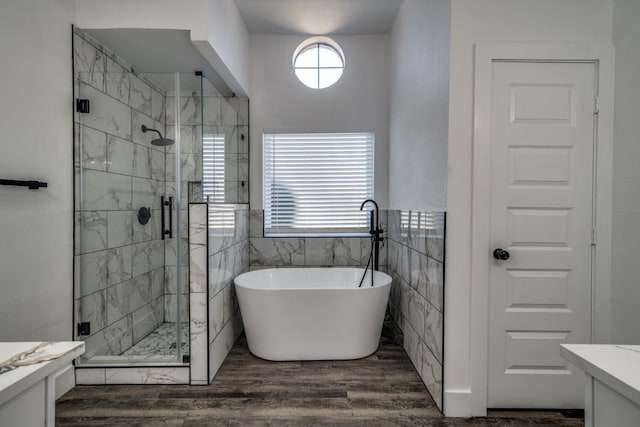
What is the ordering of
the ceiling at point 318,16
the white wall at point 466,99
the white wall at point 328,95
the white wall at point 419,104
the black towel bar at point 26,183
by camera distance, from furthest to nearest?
the white wall at point 328,95, the ceiling at point 318,16, the white wall at point 419,104, the white wall at point 466,99, the black towel bar at point 26,183

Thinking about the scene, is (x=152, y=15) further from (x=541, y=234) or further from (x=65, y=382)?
(x=541, y=234)

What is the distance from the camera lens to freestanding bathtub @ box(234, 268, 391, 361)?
2.53m

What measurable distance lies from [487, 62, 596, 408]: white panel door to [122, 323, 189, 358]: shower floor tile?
197 cm

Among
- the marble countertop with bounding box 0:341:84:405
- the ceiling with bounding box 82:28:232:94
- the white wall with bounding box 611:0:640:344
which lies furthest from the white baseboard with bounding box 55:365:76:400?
the white wall with bounding box 611:0:640:344

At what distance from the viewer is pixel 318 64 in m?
3.51

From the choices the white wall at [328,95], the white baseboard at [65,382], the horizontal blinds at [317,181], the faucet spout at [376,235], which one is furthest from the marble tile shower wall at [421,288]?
the white baseboard at [65,382]

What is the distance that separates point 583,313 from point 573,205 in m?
0.63

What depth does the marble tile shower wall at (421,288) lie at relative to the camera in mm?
2023

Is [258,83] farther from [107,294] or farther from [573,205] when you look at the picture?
[573,205]

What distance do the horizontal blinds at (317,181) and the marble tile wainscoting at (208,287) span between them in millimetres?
866

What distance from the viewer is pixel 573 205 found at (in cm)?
196

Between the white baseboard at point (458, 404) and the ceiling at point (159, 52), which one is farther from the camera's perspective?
the ceiling at point (159, 52)

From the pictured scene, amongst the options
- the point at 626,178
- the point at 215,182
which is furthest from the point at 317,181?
the point at 626,178

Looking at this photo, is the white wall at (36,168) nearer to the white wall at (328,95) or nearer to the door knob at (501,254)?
the white wall at (328,95)
